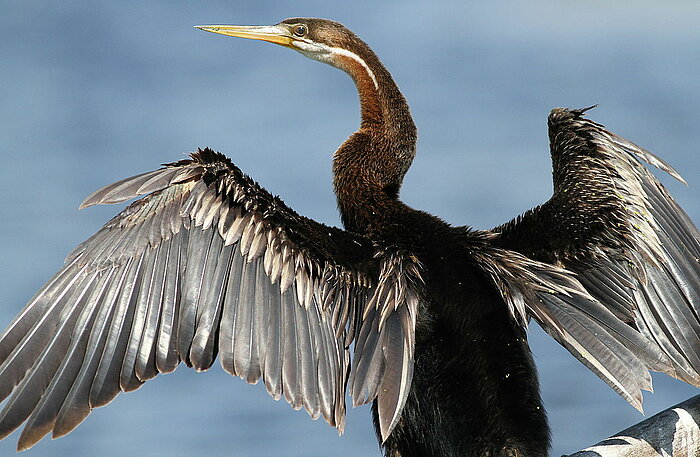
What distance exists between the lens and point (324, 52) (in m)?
5.98

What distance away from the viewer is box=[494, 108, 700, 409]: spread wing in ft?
12.9

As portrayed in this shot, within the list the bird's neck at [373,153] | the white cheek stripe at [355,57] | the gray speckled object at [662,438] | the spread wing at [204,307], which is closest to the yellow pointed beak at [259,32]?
the white cheek stripe at [355,57]

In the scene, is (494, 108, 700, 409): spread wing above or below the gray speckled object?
above

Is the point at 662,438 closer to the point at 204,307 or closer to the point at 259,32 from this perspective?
the point at 204,307

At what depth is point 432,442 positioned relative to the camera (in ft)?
13.7

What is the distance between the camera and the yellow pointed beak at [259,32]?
6184 mm

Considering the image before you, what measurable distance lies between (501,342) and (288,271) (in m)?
0.96

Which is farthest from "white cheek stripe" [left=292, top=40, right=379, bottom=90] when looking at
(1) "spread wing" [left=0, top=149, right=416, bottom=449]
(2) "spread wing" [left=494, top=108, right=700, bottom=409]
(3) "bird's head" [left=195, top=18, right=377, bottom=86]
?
(1) "spread wing" [left=0, top=149, right=416, bottom=449]

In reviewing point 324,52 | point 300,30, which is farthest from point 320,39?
point 300,30

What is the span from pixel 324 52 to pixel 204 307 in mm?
2418

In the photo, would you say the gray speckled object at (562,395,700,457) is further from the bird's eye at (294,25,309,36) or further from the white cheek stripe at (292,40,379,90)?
the bird's eye at (294,25,309,36)

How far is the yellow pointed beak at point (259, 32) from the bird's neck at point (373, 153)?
540 millimetres

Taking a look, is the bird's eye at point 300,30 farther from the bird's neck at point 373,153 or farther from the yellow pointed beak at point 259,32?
the bird's neck at point 373,153

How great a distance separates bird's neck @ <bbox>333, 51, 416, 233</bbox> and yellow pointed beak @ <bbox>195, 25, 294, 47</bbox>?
0.54 metres
